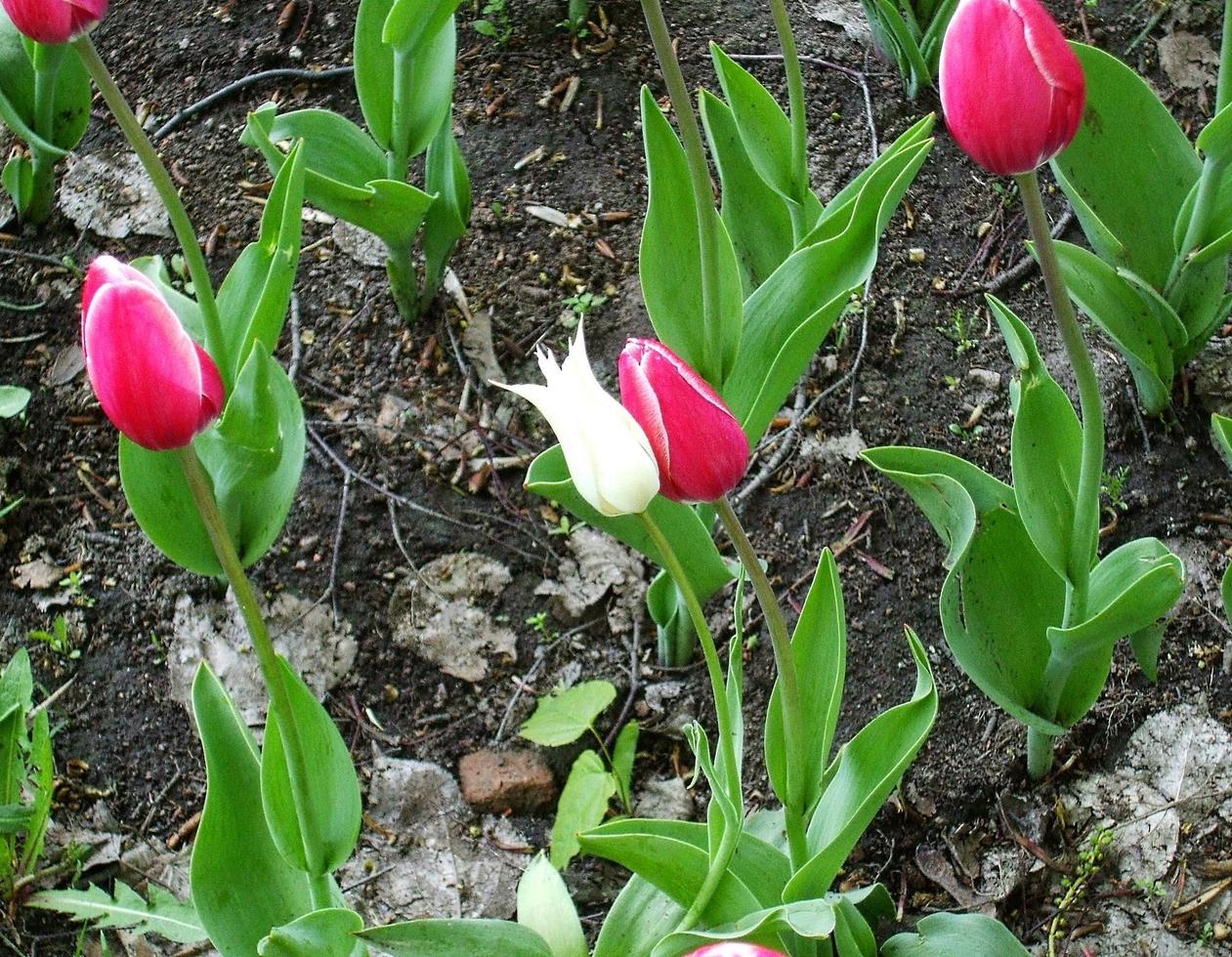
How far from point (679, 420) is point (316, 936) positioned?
664 millimetres

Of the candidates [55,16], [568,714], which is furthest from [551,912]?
[55,16]

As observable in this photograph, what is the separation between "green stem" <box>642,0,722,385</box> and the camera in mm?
1333

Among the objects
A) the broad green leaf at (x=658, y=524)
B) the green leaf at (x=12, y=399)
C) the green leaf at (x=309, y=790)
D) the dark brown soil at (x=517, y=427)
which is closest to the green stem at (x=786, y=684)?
the broad green leaf at (x=658, y=524)

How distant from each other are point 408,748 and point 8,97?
1292mm

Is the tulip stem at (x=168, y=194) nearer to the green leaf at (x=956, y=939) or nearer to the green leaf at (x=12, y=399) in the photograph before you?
the green leaf at (x=12, y=399)

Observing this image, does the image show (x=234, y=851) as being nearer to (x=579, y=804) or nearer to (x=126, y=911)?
(x=126, y=911)

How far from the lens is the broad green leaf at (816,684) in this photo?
1291 millimetres

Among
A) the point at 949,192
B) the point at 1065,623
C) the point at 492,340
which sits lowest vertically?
Answer: the point at 1065,623

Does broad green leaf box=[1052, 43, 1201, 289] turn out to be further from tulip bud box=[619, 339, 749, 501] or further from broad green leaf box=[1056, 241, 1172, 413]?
tulip bud box=[619, 339, 749, 501]

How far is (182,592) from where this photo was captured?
1921 millimetres

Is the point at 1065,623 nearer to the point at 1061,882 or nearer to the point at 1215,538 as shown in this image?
the point at 1061,882

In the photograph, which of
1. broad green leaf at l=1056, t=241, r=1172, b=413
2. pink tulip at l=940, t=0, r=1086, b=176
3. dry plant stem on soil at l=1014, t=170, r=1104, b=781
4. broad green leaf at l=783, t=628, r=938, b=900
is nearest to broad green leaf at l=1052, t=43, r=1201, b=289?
broad green leaf at l=1056, t=241, r=1172, b=413

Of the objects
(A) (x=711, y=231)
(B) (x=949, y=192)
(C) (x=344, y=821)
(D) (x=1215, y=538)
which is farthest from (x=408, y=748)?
(B) (x=949, y=192)

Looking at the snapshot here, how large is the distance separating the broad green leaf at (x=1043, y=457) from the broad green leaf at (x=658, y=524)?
1.30ft
